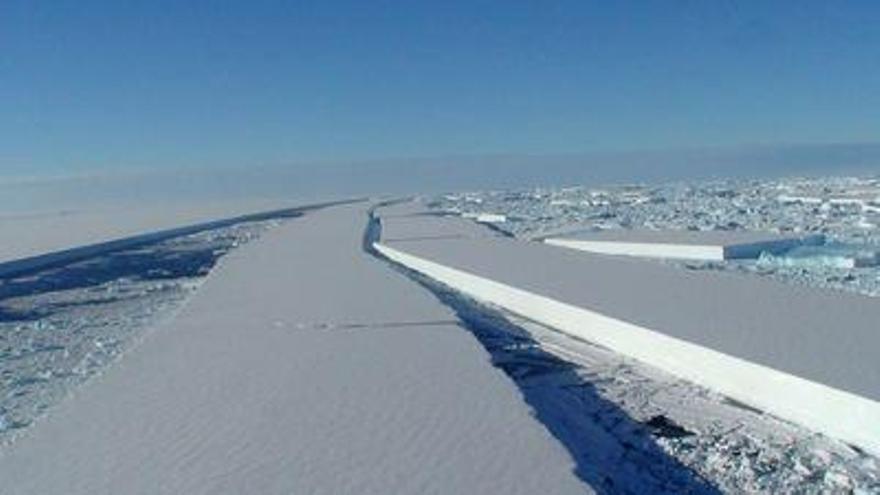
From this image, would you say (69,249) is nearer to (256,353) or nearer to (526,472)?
(256,353)

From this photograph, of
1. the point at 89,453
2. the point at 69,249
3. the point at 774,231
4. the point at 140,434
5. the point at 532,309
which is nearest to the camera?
the point at 89,453

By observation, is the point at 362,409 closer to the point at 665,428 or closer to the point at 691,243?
the point at 665,428

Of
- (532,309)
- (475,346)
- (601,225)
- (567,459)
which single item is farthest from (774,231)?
(567,459)

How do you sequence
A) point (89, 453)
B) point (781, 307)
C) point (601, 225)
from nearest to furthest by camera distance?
point (89, 453) < point (781, 307) < point (601, 225)

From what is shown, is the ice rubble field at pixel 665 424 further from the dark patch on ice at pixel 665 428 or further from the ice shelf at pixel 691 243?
the ice shelf at pixel 691 243

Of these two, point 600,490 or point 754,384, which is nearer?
point 600,490

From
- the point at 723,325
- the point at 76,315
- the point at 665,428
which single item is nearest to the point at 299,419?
the point at 665,428

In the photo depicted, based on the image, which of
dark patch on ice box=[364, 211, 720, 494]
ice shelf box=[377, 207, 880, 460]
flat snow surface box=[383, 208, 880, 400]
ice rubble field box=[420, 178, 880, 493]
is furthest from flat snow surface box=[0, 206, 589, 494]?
flat snow surface box=[383, 208, 880, 400]
